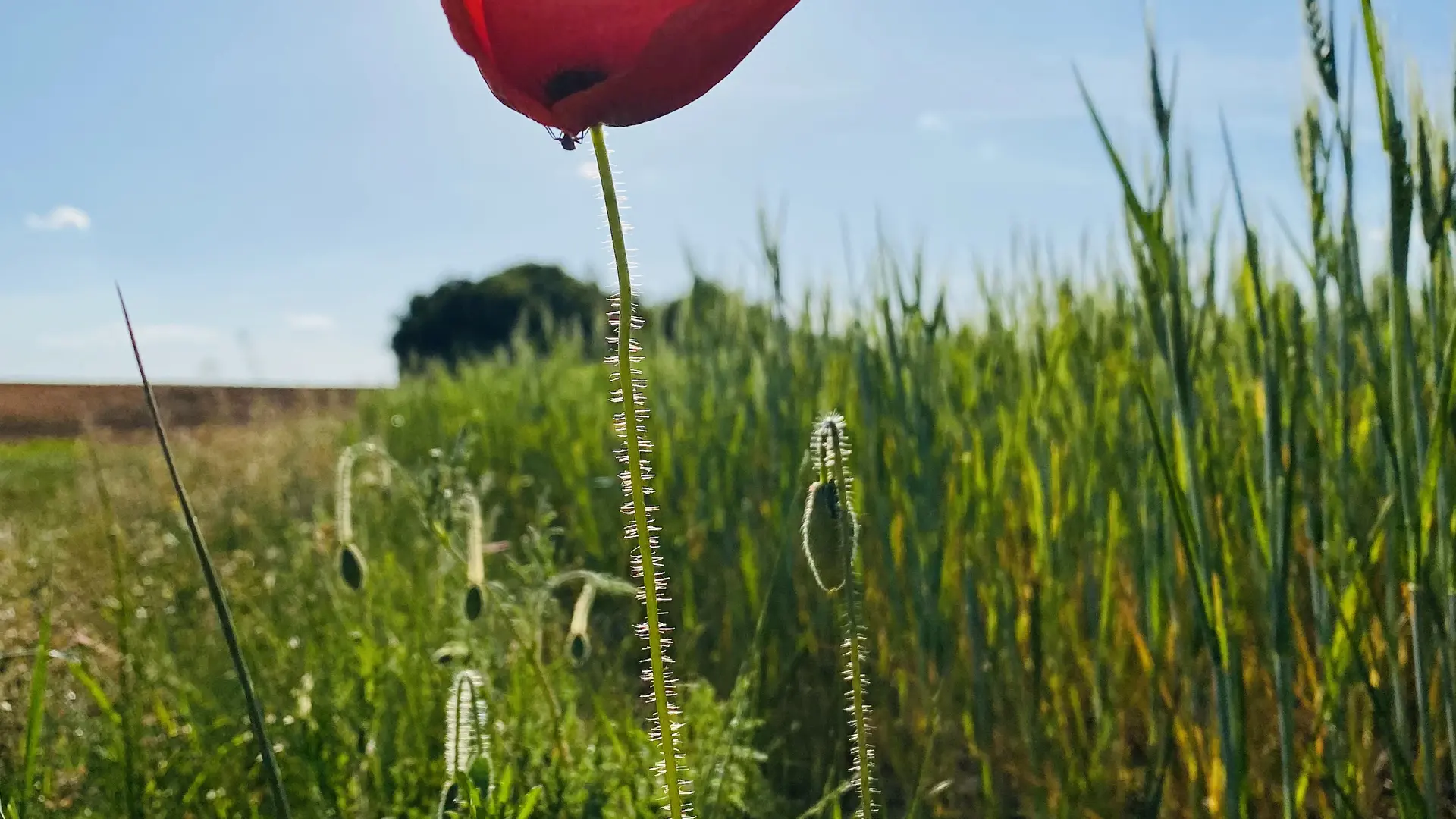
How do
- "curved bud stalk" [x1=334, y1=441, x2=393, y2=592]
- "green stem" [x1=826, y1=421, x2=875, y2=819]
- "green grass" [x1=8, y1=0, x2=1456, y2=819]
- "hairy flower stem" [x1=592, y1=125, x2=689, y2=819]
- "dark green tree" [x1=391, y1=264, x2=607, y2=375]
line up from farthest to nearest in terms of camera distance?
"dark green tree" [x1=391, y1=264, x2=607, y2=375], "curved bud stalk" [x1=334, y1=441, x2=393, y2=592], "green grass" [x1=8, y1=0, x2=1456, y2=819], "green stem" [x1=826, y1=421, x2=875, y2=819], "hairy flower stem" [x1=592, y1=125, x2=689, y2=819]

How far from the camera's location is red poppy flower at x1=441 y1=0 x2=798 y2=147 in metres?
0.50

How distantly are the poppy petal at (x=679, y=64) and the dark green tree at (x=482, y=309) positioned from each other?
2068 centimetres

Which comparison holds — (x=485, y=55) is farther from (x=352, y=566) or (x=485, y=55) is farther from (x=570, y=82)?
(x=352, y=566)

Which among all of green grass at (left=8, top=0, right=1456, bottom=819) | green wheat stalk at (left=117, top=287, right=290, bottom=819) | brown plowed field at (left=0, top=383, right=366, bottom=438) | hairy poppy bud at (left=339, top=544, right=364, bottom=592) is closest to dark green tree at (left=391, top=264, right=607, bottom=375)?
brown plowed field at (left=0, top=383, right=366, bottom=438)

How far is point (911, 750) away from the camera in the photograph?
5.10 ft

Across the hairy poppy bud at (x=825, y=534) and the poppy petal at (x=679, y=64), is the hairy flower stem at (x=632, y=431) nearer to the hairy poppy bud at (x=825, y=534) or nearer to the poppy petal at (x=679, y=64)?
the poppy petal at (x=679, y=64)

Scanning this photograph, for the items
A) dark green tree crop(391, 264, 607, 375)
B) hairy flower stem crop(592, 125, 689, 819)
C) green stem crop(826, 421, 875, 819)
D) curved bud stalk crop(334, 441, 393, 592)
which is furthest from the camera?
dark green tree crop(391, 264, 607, 375)

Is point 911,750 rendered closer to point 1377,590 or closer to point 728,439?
point 1377,590

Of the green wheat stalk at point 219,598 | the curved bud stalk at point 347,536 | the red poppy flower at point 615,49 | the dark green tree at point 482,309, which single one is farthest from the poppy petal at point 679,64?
the dark green tree at point 482,309

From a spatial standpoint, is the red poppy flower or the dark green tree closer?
the red poppy flower

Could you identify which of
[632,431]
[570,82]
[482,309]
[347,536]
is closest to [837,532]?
[632,431]

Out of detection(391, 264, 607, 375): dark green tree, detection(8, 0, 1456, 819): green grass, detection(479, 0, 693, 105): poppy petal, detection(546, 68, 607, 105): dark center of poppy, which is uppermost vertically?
detection(391, 264, 607, 375): dark green tree

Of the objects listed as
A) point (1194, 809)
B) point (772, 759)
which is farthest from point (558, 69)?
point (772, 759)

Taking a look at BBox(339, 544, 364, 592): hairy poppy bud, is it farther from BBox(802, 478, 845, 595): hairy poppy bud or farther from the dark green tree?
the dark green tree
